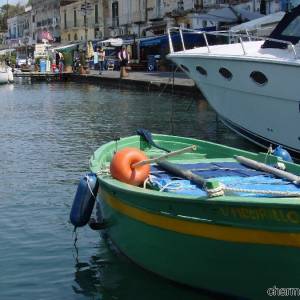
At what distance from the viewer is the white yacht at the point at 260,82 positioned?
12570 mm

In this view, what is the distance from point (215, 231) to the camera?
6047 millimetres

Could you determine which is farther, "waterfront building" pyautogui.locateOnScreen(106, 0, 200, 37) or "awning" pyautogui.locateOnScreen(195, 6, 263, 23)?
"waterfront building" pyautogui.locateOnScreen(106, 0, 200, 37)

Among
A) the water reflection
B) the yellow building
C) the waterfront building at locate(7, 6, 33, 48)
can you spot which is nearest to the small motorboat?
the water reflection

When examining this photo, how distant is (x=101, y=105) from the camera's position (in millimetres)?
28266

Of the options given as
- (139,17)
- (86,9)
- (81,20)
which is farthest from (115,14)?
(81,20)

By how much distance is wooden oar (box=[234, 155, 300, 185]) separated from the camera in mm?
7304

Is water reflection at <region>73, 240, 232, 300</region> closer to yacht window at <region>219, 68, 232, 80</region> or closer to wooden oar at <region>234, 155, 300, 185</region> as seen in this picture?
wooden oar at <region>234, 155, 300, 185</region>

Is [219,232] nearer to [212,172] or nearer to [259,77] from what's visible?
[212,172]

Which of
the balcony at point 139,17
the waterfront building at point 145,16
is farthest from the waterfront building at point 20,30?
the balcony at point 139,17

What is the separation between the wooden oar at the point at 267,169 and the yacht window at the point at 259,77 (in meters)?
4.68

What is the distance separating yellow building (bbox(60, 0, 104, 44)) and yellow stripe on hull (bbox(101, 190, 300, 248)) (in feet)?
212

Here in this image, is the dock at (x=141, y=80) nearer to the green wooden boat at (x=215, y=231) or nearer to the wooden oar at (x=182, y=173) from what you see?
the wooden oar at (x=182, y=173)

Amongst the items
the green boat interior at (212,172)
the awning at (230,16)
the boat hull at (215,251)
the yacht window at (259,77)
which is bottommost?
the boat hull at (215,251)

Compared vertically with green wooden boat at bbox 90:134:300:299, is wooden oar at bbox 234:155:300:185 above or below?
above
